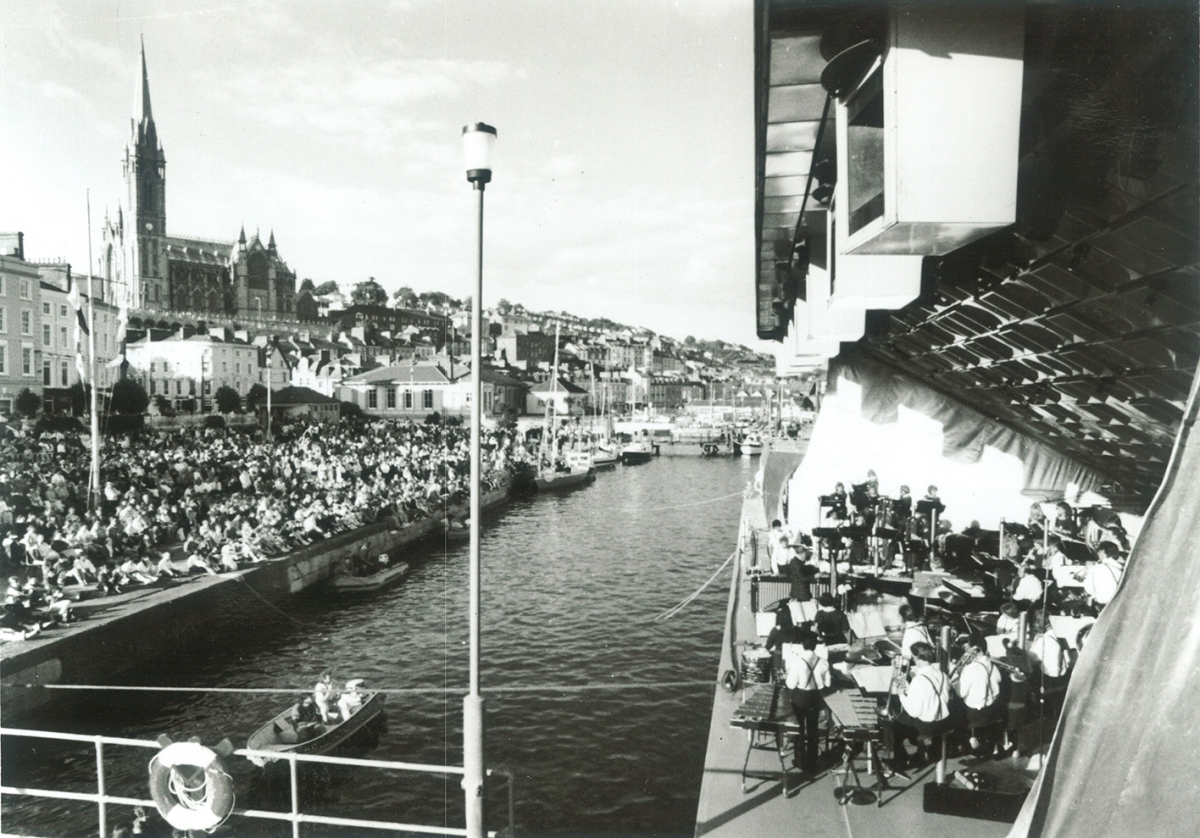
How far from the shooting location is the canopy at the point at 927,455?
15.7 metres

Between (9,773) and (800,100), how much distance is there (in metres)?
17.4

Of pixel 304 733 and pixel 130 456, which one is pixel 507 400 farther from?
pixel 304 733

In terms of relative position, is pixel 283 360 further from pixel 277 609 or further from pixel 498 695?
pixel 498 695

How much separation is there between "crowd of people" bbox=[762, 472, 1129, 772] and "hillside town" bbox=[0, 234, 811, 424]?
19810 millimetres

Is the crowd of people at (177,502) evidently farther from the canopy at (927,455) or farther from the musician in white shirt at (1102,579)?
the musician in white shirt at (1102,579)

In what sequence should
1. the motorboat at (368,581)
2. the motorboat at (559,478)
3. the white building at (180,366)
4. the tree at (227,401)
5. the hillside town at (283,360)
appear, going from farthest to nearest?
the white building at (180,366) < the tree at (227,401) < the motorboat at (559,478) < the hillside town at (283,360) < the motorboat at (368,581)

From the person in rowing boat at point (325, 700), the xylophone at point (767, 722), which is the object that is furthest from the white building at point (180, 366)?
the xylophone at point (767, 722)

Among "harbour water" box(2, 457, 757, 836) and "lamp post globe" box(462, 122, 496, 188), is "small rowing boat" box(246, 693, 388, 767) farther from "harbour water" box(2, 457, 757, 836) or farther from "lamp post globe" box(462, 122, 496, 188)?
"lamp post globe" box(462, 122, 496, 188)

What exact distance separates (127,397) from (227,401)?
15.7 meters

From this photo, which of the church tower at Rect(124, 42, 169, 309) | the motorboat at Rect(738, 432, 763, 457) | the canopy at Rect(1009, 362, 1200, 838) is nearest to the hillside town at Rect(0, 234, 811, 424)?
the church tower at Rect(124, 42, 169, 309)

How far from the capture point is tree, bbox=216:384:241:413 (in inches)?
2466

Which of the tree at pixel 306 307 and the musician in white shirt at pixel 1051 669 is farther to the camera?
the tree at pixel 306 307

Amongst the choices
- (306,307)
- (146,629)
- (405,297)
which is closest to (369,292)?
(405,297)

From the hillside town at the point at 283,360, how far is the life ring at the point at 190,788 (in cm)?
1876
